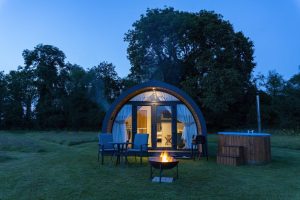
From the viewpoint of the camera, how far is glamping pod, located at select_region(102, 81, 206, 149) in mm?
10992

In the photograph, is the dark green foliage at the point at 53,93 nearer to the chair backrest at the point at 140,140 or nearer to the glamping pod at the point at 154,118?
the glamping pod at the point at 154,118

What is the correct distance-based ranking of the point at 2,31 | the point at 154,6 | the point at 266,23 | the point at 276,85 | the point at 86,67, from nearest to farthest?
the point at 2,31, the point at 266,23, the point at 154,6, the point at 276,85, the point at 86,67

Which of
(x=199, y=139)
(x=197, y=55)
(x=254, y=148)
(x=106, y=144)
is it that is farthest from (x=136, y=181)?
(x=197, y=55)

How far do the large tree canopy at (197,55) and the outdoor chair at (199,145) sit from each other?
33.2 feet

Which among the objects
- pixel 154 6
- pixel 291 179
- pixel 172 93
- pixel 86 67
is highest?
pixel 154 6

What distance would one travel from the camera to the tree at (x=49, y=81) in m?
28.6

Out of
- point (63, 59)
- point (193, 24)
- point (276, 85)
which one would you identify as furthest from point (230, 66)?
point (63, 59)

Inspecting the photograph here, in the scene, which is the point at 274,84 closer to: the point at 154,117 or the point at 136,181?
the point at 154,117

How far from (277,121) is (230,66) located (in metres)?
7.12

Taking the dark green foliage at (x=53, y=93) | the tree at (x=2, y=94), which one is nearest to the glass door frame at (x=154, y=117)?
the dark green foliage at (x=53, y=93)

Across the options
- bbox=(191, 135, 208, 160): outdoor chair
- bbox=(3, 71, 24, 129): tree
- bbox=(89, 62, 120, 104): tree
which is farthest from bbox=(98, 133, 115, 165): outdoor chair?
bbox=(3, 71, 24, 129): tree

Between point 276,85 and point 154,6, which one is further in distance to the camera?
point 276,85

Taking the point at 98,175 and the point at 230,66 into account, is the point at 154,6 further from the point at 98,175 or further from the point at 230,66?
the point at 98,175

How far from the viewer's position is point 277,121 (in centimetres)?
2497
